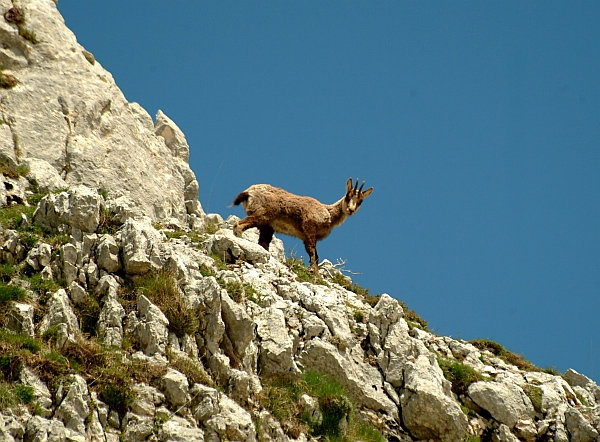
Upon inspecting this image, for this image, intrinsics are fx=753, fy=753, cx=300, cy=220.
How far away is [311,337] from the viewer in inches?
Answer: 572

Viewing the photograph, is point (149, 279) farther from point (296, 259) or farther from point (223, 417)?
point (296, 259)

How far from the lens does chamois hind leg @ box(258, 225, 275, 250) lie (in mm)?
20266

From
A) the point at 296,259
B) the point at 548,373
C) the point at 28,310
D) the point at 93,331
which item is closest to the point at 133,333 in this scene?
Result: the point at 93,331

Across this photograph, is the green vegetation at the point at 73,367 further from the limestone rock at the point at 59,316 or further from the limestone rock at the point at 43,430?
the limestone rock at the point at 43,430

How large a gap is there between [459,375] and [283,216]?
261 inches

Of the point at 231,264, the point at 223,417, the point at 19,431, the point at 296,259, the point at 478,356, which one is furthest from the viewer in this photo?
the point at 296,259

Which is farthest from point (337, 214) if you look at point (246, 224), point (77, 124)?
point (77, 124)

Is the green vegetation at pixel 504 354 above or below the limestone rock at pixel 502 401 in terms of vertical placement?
above

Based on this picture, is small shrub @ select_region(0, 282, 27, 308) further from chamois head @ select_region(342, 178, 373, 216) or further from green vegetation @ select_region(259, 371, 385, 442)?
chamois head @ select_region(342, 178, 373, 216)

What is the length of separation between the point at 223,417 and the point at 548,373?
10.2 m

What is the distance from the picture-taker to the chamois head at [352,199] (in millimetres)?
21752

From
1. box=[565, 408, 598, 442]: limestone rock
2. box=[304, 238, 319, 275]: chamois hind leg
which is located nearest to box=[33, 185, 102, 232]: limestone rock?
box=[304, 238, 319, 275]: chamois hind leg

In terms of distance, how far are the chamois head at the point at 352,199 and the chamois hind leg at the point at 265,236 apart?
2.55 metres

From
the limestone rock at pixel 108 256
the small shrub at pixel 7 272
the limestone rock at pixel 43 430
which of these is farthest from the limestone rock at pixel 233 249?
the limestone rock at pixel 43 430
